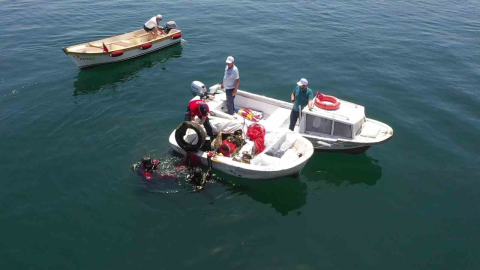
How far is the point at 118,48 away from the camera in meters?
25.7

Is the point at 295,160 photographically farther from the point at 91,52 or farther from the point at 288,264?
the point at 91,52

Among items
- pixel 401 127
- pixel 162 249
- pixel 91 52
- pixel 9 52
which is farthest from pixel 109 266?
pixel 9 52

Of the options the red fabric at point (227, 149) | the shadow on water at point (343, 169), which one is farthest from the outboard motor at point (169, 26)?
the shadow on water at point (343, 169)

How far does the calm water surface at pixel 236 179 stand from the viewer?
11555mm

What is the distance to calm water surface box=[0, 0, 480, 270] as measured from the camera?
1155 centimetres

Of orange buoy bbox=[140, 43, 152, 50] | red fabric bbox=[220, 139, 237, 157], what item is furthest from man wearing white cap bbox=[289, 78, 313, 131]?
orange buoy bbox=[140, 43, 152, 50]

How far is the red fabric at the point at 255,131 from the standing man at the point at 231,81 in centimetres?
283

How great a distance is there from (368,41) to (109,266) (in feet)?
91.5

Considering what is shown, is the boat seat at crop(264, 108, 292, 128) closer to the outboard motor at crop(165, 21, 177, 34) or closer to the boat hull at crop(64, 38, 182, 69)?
the boat hull at crop(64, 38, 182, 69)

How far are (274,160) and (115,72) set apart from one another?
16030 millimetres

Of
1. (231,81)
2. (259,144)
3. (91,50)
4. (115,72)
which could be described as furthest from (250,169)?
(91,50)

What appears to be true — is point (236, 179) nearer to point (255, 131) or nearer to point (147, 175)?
point (255, 131)

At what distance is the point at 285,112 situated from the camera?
1741 cm

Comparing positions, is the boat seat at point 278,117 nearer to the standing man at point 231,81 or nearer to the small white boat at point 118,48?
the standing man at point 231,81
